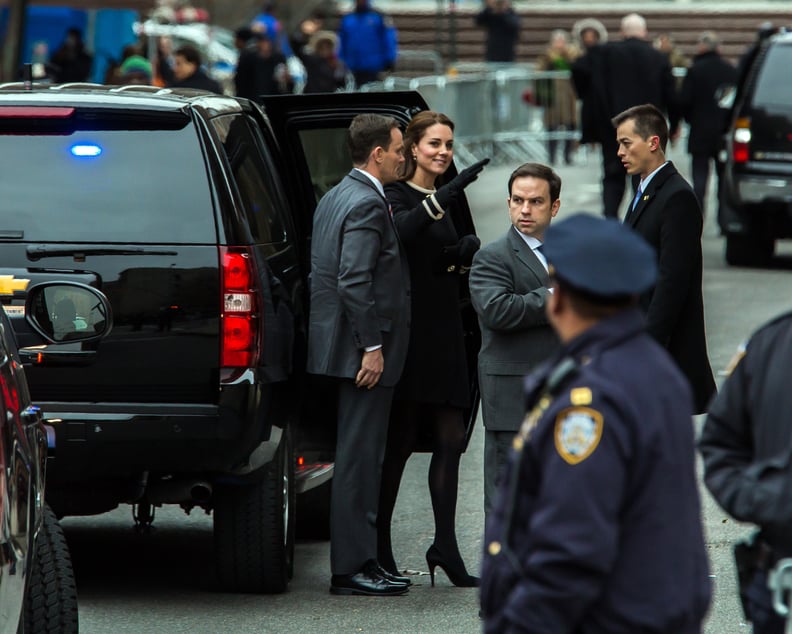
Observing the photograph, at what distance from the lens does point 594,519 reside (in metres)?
2.92

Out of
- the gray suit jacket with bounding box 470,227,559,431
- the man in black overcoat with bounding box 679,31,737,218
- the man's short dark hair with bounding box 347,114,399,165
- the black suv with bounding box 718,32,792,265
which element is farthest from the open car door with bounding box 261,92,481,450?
the man in black overcoat with bounding box 679,31,737,218

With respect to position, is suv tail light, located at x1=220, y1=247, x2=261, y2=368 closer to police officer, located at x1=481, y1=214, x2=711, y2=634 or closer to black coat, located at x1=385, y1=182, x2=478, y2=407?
black coat, located at x1=385, y1=182, x2=478, y2=407

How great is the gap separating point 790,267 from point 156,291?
11.2 metres

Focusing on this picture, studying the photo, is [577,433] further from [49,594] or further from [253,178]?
[253,178]

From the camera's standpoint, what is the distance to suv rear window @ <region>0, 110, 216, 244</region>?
580cm

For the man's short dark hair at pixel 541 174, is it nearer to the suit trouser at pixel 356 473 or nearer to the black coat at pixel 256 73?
the suit trouser at pixel 356 473

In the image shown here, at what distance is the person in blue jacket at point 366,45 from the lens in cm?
2348

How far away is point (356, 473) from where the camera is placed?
6379 millimetres

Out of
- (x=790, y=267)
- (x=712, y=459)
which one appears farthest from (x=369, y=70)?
(x=712, y=459)

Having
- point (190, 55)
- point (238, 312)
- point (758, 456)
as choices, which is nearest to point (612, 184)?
point (190, 55)

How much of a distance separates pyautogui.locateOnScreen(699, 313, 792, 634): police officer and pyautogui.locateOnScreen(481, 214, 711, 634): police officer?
37cm

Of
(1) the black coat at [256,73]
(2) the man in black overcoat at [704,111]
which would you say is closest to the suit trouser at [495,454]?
(2) the man in black overcoat at [704,111]

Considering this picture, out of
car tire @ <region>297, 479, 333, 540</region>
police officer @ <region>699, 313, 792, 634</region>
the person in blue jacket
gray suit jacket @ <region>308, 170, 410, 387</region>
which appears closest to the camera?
police officer @ <region>699, 313, 792, 634</region>

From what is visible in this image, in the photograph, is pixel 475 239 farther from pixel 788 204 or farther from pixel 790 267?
pixel 790 267
